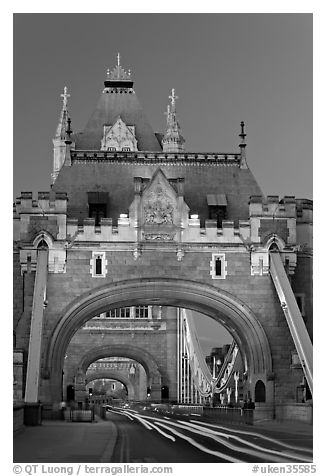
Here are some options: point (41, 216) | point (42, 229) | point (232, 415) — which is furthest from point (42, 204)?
point (232, 415)

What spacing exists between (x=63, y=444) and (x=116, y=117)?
34078 millimetres

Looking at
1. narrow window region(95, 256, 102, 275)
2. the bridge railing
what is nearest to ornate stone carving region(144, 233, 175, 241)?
narrow window region(95, 256, 102, 275)

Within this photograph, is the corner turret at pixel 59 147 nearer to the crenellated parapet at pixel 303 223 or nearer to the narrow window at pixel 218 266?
the narrow window at pixel 218 266

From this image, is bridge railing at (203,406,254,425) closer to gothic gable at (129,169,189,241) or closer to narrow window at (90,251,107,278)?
gothic gable at (129,169,189,241)

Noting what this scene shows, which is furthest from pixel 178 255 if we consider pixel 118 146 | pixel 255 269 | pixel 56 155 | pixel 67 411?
pixel 56 155

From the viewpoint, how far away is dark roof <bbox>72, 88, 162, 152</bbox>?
197 ft

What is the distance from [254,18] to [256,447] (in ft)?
39.4

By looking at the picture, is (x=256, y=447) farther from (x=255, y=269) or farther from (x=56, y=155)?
(x=56, y=155)

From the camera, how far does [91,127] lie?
197 ft

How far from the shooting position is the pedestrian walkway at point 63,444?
24594 mm

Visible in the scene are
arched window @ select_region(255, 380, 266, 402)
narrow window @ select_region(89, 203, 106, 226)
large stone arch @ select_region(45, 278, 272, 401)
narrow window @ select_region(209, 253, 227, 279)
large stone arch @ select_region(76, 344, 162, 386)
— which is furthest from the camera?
large stone arch @ select_region(76, 344, 162, 386)

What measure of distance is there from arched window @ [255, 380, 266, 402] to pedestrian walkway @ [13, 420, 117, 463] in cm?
1211

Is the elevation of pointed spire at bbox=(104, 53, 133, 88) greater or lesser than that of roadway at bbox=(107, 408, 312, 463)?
greater

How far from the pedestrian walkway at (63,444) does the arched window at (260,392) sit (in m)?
12.1
